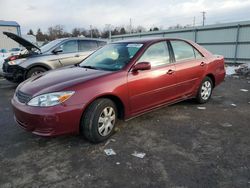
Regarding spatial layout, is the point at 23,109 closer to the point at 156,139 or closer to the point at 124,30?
the point at 156,139

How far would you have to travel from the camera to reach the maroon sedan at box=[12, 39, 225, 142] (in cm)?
307

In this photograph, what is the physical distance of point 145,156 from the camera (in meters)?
3.10

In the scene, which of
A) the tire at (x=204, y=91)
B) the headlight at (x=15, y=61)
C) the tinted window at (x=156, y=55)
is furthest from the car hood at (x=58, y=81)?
the headlight at (x=15, y=61)

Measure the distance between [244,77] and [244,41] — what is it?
3.96 meters

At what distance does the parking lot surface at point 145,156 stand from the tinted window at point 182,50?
3.92 feet

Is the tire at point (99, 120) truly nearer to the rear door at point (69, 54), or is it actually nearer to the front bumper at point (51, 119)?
the front bumper at point (51, 119)

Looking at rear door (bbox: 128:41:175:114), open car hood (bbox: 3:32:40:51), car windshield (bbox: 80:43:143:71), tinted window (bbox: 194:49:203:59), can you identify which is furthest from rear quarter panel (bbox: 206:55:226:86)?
open car hood (bbox: 3:32:40:51)

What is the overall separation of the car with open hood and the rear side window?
414 cm

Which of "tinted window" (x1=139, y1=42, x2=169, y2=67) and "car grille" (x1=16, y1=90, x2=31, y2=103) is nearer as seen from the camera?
"car grille" (x1=16, y1=90, x2=31, y2=103)

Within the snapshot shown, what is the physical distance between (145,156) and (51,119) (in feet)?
4.41

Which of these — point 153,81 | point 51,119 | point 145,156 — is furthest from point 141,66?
point 51,119

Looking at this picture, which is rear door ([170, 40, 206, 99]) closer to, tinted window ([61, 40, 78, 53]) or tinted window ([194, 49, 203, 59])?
tinted window ([194, 49, 203, 59])

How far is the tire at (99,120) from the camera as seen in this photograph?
10.6 ft

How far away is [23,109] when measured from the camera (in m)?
3.15
